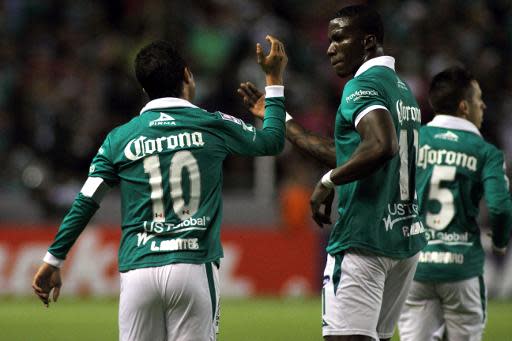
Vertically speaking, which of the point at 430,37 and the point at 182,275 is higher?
the point at 430,37

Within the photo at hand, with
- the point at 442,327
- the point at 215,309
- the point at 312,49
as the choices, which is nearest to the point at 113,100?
the point at 312,49

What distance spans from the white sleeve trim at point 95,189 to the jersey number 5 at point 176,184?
0.24 m

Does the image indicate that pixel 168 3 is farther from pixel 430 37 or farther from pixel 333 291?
pixel 333 291

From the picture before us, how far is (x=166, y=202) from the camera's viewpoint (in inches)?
201

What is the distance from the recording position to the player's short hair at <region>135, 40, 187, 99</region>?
519cm

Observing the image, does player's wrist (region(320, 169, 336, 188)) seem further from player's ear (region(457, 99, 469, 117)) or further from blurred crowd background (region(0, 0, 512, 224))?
blurred crowd background (region(0, 0, 512, 224))

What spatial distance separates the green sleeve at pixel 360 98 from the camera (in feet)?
16.6

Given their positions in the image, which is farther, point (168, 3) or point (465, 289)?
point (168, 3)

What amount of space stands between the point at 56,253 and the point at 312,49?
1177 centimetres

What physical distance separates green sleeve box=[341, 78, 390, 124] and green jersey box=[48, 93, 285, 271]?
0.44 metres

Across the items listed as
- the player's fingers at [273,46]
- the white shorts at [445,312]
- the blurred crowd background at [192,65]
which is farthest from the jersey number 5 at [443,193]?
the blurred crowd background at [192,65]

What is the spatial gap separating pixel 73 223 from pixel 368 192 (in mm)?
1448

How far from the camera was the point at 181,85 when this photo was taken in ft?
17.4

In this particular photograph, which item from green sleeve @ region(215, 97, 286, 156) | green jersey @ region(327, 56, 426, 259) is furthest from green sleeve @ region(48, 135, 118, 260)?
green jersey @ region(327, 56, 426, 259)
